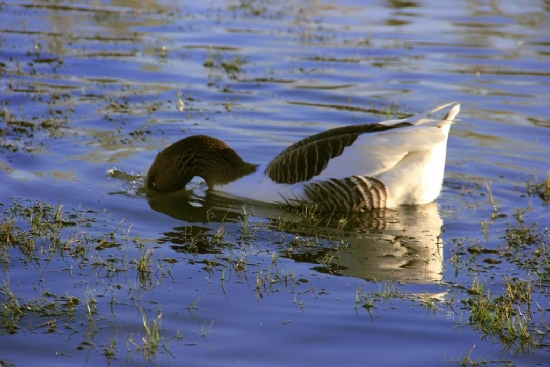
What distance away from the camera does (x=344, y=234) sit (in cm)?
782

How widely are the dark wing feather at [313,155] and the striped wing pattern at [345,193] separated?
161 mm

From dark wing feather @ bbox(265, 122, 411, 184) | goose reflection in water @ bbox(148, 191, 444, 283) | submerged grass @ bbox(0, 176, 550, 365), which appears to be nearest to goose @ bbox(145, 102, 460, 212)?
dark wing feather @ bbox(265, 122, 411, 184)

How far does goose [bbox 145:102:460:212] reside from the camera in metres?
8.37

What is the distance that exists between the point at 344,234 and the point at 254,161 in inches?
104

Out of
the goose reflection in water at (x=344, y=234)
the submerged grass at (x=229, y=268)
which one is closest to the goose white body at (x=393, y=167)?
the goose reflection in water at (x=344, y=234)

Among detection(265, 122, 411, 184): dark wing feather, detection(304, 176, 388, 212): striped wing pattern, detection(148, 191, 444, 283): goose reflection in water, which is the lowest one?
detection(148, 191, 444, 283): goose reflection in water

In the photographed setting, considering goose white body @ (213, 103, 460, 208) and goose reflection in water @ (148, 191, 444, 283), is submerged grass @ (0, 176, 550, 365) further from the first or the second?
goose white body @ (213, 103, 460, 208)

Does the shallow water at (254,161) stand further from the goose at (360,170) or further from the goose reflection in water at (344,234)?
the goose at (360,170)

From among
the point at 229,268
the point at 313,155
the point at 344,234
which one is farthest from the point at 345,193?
the point at 229,268

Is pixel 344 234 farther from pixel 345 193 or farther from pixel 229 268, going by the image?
pixel 229 268

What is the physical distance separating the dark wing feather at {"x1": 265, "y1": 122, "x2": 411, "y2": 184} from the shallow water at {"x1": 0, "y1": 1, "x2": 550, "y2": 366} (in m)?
0.40

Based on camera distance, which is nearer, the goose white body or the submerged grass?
the submerged grass

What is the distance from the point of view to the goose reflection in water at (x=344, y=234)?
6844 millimetres

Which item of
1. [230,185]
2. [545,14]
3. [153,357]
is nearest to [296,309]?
[153,357]
